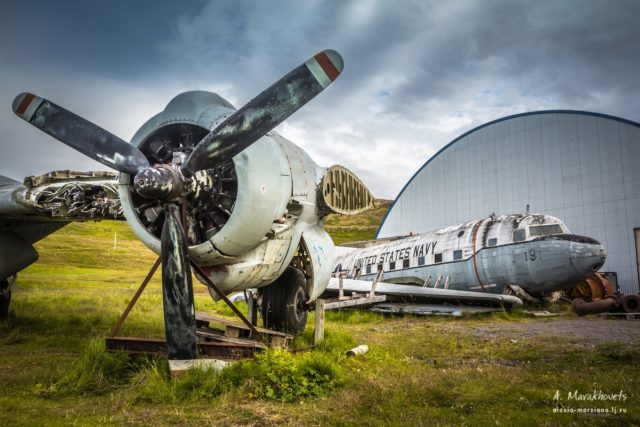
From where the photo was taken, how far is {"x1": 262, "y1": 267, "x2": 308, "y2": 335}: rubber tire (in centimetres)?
823

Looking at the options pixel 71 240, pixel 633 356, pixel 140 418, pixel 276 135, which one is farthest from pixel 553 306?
pixel 71 240

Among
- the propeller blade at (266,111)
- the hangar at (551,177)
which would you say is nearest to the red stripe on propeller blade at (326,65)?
the propeller blade at (266,111)

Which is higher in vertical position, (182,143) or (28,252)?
(182,143)

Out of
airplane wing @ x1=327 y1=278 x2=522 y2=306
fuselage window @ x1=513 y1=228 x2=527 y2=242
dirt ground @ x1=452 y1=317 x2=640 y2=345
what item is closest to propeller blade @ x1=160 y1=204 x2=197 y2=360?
dirt ground @ x1=452 y1=317 x2=640 y2=345

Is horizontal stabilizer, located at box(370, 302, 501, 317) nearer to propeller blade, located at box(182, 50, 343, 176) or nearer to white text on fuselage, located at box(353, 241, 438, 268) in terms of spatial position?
white text on fuselage, located at box(353, 241, 438, 268)

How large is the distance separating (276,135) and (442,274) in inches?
412

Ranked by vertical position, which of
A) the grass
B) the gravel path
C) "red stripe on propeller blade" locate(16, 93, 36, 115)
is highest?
"red stripe on propeller blade" locate(16, 93, 36, 115)

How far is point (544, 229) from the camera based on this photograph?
14.1 m

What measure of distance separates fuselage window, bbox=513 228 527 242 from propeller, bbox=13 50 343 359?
420 inches

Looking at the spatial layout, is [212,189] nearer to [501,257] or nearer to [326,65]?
[326,65]

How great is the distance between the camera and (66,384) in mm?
5277

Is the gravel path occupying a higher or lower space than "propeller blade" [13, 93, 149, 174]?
lower

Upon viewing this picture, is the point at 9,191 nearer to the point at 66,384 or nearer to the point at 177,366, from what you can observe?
the point at 66,384

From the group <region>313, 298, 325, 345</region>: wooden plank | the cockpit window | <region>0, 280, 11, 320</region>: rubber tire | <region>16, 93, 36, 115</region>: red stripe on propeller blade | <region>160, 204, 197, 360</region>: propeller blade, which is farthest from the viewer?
the cockpit window
